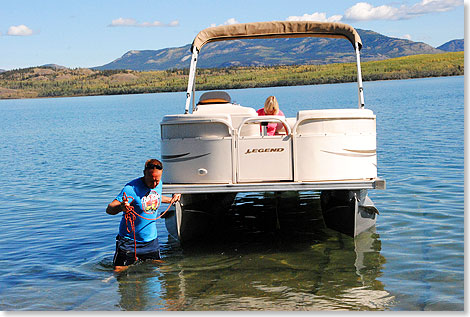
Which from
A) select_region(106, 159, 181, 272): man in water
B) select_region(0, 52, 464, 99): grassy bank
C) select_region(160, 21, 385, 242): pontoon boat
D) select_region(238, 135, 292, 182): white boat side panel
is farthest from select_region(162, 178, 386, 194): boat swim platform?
select_region(0, 52, 464, 99): grassy bank

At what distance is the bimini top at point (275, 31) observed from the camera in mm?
9242

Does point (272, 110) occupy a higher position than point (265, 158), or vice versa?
point (272, 110)

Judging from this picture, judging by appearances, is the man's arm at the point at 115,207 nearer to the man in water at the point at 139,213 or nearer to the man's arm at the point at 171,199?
the man in water at the point at 139,213

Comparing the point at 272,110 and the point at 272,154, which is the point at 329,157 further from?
the point at 272,110

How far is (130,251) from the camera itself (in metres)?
7.18

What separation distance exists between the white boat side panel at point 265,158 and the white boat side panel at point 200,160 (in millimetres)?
156

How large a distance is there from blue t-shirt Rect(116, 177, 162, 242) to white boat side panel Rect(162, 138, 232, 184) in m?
0.59

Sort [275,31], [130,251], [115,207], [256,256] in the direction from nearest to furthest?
[115,207] < [130,251] < [256,256] < [275,31]

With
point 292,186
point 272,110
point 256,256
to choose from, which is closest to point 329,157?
point 292,186

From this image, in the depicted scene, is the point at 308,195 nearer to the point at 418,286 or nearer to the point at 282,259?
the point at 282,259

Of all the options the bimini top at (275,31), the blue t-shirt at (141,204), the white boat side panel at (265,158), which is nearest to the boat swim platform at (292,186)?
the white boat side panel at (265,158)

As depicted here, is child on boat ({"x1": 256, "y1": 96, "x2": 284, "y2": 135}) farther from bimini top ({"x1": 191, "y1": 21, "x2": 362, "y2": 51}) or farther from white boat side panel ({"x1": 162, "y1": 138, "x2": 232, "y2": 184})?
bimini top ({"x1": 191, "y1": 21, "x2": 362, "y2": 51})

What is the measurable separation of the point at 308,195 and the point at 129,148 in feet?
35.9

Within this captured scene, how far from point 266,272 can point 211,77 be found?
295 feet
